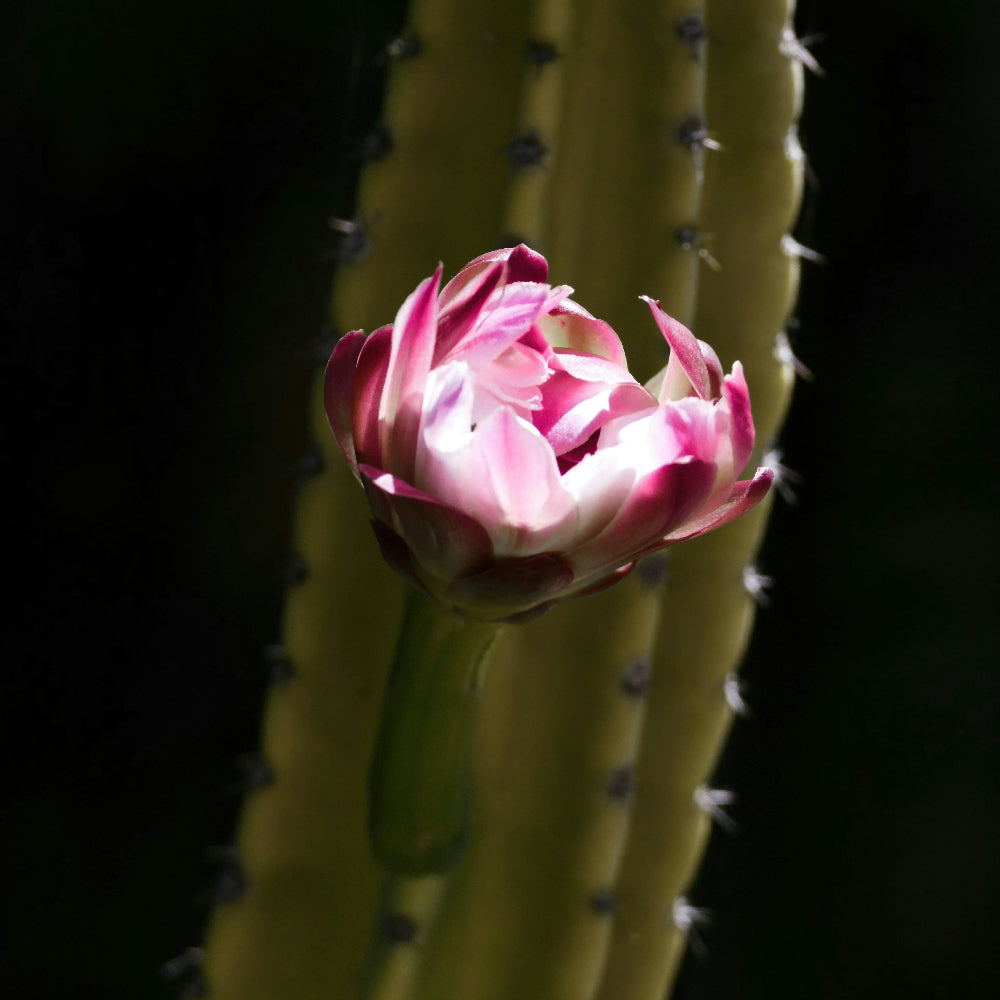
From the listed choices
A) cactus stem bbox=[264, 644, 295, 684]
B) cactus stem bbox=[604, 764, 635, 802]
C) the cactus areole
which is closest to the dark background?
cactus stem bbox=[264, 644, 295, 684]

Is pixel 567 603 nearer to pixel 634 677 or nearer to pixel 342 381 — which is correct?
pixel 634 677

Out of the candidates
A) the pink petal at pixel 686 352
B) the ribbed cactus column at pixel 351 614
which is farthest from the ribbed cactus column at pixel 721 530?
the pink petal at pixel 686 352

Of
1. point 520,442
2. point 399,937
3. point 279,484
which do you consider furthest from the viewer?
point 279,484

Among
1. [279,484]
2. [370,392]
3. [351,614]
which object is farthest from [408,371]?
[279,484]

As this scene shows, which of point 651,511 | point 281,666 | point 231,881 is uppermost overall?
point 651,511

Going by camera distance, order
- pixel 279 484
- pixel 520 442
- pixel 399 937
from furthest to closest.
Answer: pixel 279 484 < pixel 399 937 < pixel 520 442

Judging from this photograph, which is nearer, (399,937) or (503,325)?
(503,325)

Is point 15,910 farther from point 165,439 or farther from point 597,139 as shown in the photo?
point 597,139

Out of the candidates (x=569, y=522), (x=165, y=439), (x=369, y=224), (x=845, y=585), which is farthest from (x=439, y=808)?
(x=845, y=585)
